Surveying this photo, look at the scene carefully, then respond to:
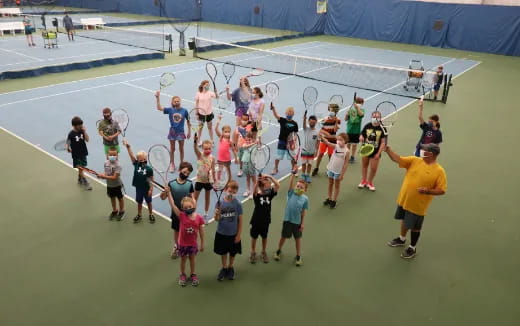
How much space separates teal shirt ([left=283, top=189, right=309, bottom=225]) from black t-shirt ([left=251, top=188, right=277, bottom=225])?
0.28 m

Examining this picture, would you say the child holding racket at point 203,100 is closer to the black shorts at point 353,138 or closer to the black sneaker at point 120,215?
the black sneaker at point 120,215

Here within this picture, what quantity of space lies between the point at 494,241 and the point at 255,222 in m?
4.41

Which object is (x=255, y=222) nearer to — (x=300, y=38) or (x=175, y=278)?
(x=175, y=278)

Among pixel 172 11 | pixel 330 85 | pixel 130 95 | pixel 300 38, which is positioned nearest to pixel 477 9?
pixel 300 38

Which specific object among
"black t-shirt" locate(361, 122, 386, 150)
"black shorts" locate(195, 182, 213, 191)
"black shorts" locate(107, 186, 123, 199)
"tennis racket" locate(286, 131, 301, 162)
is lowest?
"black shorts" locate(107, 186, 123, 199)

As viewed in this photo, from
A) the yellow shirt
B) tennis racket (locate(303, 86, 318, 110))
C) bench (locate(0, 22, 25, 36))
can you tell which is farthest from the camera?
bench (locate(0, 22, 25, 36))

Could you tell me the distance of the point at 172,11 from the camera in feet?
142

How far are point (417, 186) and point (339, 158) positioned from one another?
5.62 feet

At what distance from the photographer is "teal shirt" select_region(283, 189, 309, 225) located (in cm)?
586

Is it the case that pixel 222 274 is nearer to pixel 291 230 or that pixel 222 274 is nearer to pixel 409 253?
pixel 291 230

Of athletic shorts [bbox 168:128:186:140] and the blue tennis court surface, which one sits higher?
athletic shorts [bbox 168:128:186:140]

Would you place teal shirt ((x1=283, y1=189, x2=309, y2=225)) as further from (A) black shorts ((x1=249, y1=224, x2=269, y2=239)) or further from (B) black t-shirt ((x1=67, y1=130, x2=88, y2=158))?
(B) black t-shirt ((x1=67, y1=130, x2=88, y2=158))

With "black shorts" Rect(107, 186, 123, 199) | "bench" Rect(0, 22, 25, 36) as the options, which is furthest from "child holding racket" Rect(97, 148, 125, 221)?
"bench" Rect(0, 22, 25, 36)

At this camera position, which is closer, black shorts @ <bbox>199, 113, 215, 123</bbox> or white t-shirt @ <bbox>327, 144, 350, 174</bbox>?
white t-shirt @ <bbox>327, 144, 350, 174</bbox>
